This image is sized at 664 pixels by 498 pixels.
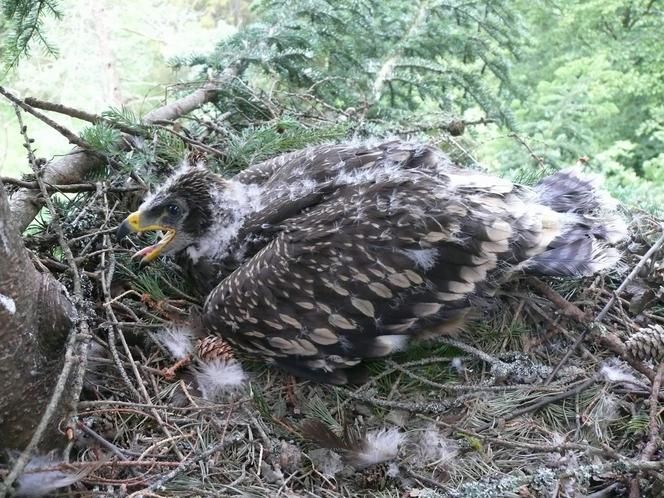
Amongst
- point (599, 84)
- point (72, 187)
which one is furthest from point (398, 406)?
point (599, 84)

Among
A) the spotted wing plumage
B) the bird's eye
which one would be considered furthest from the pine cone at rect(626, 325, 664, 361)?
the bird's eye

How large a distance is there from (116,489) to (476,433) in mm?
1041

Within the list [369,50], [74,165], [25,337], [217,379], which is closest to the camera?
[25,337]

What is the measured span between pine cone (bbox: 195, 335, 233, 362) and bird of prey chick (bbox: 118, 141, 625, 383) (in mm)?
38

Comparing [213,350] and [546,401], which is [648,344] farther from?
[213,350]

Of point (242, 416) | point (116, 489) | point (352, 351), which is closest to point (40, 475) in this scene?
point (116, 489)

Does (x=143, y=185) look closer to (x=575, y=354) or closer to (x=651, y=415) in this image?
(x=575, y=354)

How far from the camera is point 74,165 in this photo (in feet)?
7.86

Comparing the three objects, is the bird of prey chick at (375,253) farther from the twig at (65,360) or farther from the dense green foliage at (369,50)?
the dense green foliage at (369,50)

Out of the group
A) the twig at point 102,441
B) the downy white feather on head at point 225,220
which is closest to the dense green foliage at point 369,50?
the downy white feather on head at point 225,220

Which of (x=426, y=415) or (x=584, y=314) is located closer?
(x=426, y=415)

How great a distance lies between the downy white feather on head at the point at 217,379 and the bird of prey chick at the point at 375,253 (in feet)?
0.32

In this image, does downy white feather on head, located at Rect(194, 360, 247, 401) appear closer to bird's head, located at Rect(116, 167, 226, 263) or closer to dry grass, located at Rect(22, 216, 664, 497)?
dry grass, located at Rect(22, 216, 664, 497)

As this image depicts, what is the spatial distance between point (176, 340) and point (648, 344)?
5.13ft
